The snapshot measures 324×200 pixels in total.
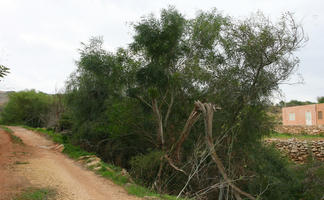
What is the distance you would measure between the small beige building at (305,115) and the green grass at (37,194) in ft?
81.1

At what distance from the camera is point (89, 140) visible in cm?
1576

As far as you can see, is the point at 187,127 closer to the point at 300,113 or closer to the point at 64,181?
the point at 64,181

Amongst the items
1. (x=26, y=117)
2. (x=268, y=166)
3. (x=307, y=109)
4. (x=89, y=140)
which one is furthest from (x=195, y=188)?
(x=26, y=117)

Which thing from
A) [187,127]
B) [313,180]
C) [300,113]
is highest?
[300,113]

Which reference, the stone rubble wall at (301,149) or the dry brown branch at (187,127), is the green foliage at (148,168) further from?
the stone rubble wall at (301,149)

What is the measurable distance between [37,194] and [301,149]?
14712mm

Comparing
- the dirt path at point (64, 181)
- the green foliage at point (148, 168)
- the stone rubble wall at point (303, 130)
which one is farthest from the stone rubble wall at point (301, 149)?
the dirt path at point (64, 181)

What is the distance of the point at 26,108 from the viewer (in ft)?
114

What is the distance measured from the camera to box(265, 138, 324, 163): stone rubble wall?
15.0 m

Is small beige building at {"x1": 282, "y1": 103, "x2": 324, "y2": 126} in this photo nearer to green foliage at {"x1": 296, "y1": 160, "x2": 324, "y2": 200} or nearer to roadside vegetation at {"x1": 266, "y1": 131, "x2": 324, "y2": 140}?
roadside vegetation at {"x1": 266, "y1": 131, "x2": 324, "y2": 140}

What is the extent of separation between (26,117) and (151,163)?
31.2m

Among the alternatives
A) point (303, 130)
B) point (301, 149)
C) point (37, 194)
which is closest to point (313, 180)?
point (301, 149)

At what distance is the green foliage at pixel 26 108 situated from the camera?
1360 inches

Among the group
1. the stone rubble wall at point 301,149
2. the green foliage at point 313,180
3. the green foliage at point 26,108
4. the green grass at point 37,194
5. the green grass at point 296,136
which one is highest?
the green foliage at point 26,108
